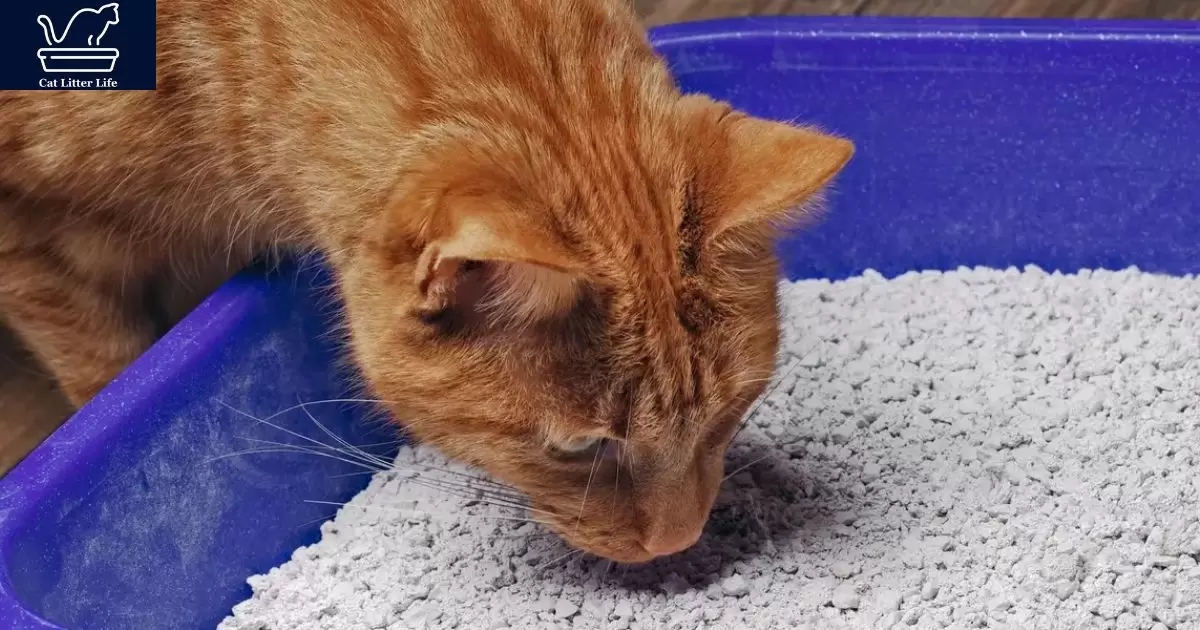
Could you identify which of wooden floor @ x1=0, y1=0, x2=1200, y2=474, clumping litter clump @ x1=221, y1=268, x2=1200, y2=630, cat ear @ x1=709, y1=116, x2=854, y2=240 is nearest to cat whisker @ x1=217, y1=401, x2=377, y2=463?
clumping litter clump @ x1=221, y1=268, x2=1200, y2=630

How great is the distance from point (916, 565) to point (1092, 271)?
33.3 inches

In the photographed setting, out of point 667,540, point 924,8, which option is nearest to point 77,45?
point 667,540

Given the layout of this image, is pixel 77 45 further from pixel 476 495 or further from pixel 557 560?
pixel 557 560

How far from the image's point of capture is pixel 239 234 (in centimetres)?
166

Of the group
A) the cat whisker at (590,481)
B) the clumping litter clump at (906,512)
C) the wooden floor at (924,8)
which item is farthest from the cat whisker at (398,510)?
the wooden floor at (924,8)

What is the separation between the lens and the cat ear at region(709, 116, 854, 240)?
1.15 metres

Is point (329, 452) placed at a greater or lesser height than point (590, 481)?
lesser

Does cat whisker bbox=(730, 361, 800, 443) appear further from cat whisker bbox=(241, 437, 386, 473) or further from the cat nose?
cat whisker bbox=(241, 437, 386, 473)

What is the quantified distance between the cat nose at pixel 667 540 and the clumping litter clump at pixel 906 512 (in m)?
0.19

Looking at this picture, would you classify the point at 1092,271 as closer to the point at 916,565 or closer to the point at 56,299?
the point at 916,565

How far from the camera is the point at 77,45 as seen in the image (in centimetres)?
154

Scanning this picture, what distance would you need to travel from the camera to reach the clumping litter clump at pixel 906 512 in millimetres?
1571

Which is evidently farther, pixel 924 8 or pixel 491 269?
pixel 924 8

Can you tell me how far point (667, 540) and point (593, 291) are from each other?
0.39 metres
